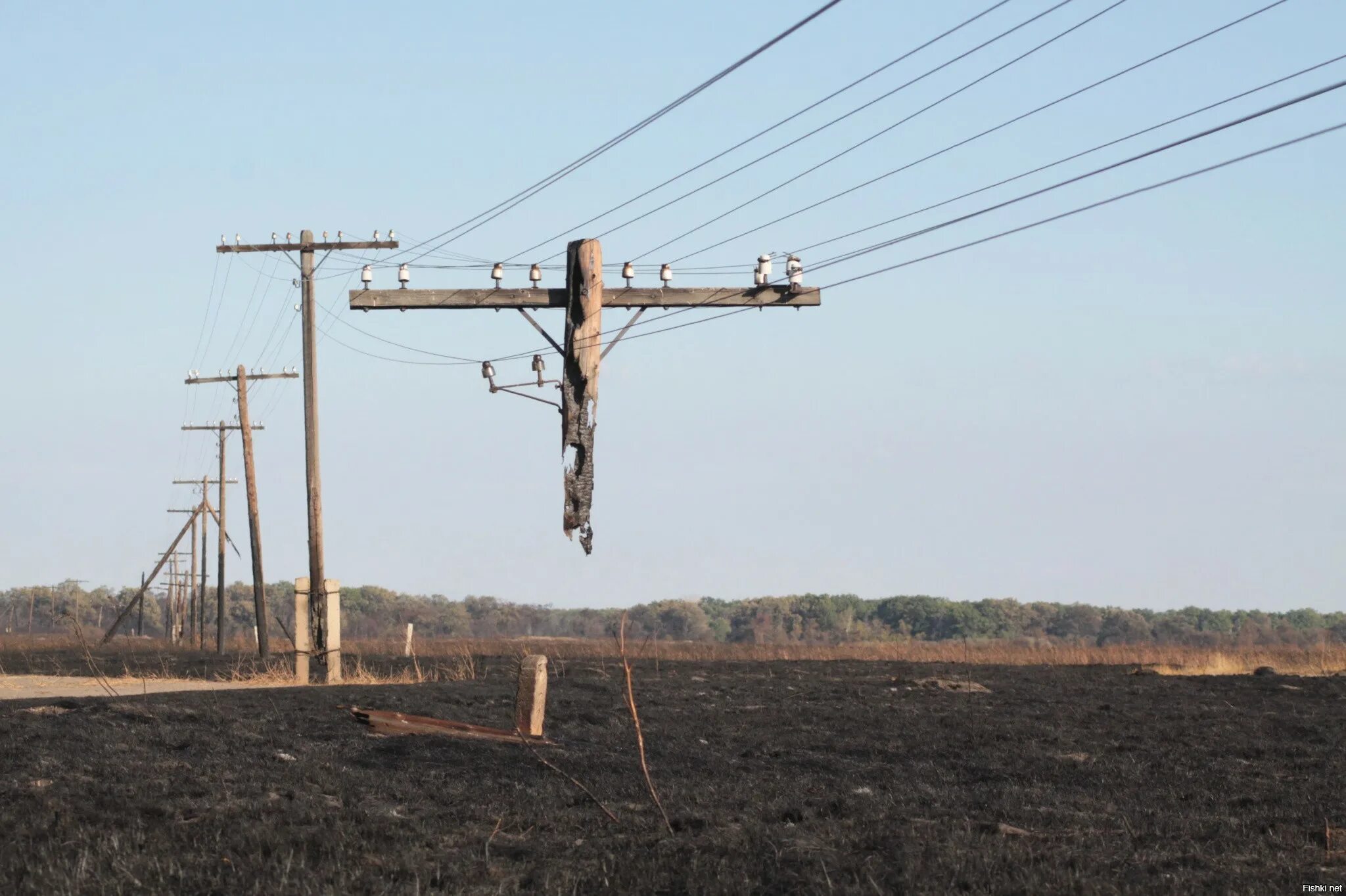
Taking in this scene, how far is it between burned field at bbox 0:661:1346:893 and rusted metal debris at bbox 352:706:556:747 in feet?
0.86

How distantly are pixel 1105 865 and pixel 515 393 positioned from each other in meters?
14.7

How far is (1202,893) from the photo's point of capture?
8.36 meters

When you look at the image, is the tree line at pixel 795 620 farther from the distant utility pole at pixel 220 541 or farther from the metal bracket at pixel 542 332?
the metal bracket at pixel 542 332

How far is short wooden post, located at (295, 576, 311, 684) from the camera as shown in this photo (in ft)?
90.3

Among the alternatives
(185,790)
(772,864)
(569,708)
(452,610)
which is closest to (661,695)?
(569,708)

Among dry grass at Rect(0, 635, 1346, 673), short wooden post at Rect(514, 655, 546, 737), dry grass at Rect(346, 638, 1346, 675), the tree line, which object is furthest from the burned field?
the tree line

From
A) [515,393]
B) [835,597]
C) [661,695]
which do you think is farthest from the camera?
[835,597]

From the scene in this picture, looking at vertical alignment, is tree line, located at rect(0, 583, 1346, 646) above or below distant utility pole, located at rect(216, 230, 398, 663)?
below

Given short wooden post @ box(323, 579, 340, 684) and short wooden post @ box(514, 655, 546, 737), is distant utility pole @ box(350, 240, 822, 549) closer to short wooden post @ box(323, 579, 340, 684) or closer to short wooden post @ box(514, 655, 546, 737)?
short wooden post @ box(514, 655, 546, 737)

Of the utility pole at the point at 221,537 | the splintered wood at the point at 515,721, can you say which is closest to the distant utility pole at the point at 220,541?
the utility pole at the point at 221,537

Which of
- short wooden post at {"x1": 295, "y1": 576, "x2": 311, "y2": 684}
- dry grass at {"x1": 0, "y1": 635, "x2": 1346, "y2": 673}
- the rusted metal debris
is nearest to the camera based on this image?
the rusted metal debris

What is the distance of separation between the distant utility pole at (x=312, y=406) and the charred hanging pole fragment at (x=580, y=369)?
1035 centimetres

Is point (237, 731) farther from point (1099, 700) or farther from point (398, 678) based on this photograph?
point (1099, 700)

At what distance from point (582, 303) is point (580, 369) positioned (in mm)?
970
